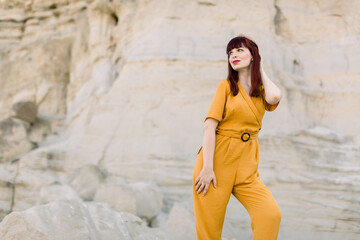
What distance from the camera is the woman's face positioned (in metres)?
2.25

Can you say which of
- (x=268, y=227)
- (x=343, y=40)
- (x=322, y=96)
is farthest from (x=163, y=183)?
(x=343, y=40)

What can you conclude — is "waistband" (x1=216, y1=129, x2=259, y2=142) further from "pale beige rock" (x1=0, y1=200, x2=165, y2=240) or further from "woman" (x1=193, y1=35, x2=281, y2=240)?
"pale beige rock" (x1=0, y1=200, x2=165, y2=240)

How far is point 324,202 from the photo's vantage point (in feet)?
15.2

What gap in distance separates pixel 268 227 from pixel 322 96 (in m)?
4.22

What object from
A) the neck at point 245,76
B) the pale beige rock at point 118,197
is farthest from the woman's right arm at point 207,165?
the pale beige rock at point 118,197

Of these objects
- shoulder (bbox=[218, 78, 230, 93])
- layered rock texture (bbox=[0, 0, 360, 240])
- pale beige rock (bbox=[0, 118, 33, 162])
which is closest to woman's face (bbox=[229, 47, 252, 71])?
shoulder (bbox=[218, 78, 230, 93])

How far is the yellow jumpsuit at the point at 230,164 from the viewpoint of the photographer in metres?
2.12

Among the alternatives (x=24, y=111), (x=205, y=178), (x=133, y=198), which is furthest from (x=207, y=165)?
(x=24, y=111)

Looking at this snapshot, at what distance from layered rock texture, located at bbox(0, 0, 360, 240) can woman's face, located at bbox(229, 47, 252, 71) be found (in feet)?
6.40

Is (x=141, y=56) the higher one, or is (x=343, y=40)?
(x=343, y=40)

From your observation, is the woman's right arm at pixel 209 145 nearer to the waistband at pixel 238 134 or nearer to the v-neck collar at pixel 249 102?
the waistband at pixel 238 134

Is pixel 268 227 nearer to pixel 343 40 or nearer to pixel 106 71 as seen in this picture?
pixel 343 40

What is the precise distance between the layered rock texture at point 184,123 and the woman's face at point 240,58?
1.95 m

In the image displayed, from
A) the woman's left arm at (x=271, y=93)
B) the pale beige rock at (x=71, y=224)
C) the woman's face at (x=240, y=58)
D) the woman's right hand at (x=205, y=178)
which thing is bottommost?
the pale beige rock at (x=71, y=224)
